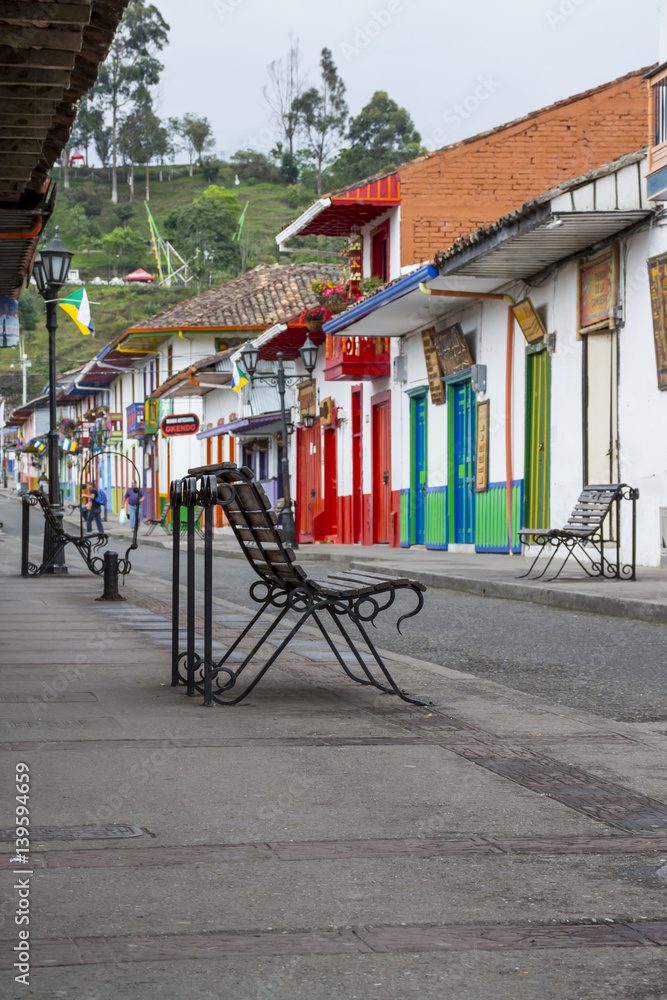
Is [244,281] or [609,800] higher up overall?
[244,281]

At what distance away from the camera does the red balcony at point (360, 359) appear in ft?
91.6

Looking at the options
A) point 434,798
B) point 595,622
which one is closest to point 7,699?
point 434,798

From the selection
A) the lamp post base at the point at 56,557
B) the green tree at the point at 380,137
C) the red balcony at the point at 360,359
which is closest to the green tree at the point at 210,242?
the green tree at the point at 380,137

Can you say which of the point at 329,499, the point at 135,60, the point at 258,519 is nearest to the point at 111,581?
the point at 258,519

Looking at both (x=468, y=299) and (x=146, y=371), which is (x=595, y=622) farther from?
(x=146, y=371)

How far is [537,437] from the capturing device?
19.8 metres

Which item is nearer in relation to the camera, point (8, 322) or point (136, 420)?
point (8, 322)

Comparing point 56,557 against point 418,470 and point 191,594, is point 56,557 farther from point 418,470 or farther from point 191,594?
point 191,594

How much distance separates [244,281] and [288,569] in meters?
47.9

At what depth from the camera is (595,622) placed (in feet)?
36.8

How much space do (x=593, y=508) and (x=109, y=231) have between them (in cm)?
17233

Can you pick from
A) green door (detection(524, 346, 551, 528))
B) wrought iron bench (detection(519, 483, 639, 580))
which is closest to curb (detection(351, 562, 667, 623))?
wrought iron bench (detection(519, 483, 639, 580))

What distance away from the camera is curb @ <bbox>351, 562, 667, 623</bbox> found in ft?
36.9

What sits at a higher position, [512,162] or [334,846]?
[512,162]
